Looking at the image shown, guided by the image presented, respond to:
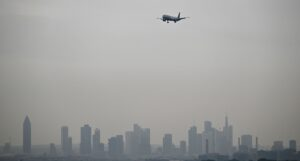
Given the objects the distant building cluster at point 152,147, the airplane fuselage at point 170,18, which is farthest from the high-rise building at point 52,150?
the airplane fuselage at point 170,18

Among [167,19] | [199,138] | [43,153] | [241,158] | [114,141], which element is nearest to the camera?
[167,19]

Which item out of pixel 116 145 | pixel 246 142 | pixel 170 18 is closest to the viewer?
pixel 170 18

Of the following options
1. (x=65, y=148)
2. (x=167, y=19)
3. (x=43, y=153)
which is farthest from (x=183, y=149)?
(x=167, y=19)

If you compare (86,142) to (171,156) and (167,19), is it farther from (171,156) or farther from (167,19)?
(167,19)

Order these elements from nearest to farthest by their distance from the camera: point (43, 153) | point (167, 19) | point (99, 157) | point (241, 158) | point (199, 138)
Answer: point (167, 19)
point (241, 158)
point (43, 153)
point (99, 157)
point (199, 138)

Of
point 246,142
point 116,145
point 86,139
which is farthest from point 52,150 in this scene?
point 246,142

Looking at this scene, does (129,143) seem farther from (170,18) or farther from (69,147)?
(170,18)
